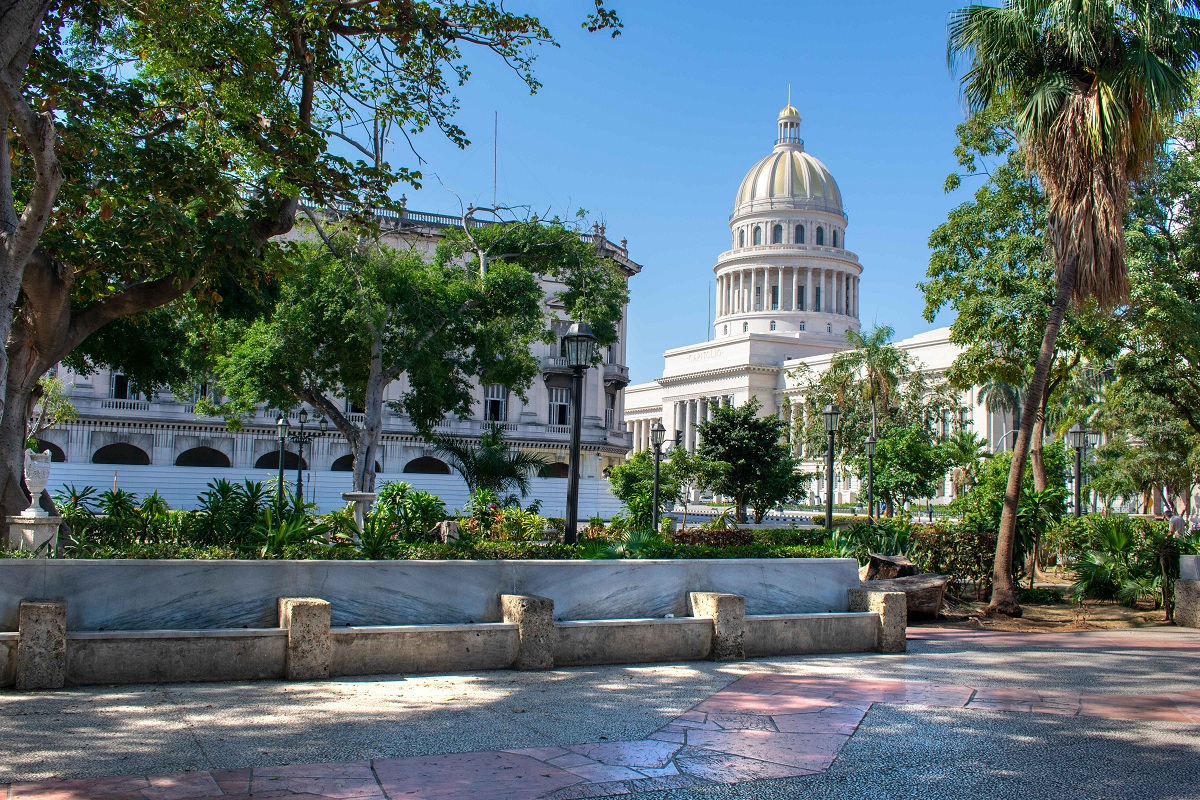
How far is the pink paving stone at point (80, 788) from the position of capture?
4.98 m

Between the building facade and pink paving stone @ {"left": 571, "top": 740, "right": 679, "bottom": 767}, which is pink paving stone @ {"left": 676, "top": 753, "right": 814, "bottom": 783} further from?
the building facade

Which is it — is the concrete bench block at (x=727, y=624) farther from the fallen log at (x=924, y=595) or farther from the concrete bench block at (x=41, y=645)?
the concrete bench block at (x=41, y=645)

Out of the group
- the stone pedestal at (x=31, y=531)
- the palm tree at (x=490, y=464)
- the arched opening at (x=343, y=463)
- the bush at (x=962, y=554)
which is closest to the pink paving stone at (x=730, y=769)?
the stone pedestal at (x=31, y=531)

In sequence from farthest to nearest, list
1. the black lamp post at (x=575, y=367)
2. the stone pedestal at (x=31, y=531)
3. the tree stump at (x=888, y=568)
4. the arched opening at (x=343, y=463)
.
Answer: the arched opening at (x=343, y=463) → the tree stump at (x=888, y=568) → the black lamp post at (x=575, y=367) → the stone pedestal at (x=31, y=531)

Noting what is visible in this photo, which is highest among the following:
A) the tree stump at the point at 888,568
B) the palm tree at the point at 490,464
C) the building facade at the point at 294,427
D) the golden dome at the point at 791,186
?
the golden dome at the point at 791,186

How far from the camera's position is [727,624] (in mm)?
9797

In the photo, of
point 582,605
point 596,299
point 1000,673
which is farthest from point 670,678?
point 596,299

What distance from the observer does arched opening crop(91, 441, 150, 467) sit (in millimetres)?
52188

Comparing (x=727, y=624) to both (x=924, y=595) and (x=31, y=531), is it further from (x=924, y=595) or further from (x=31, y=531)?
(x=31, y=531)

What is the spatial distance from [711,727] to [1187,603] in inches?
415

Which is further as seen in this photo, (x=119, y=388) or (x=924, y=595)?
(x=119, y=388)

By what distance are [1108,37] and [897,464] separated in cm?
2638

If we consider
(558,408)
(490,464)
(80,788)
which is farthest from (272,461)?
(80,788)

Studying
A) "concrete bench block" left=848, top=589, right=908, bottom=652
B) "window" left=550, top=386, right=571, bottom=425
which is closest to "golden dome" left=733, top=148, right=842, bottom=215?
"window" left=550, top=386, right=571, bottom=425
